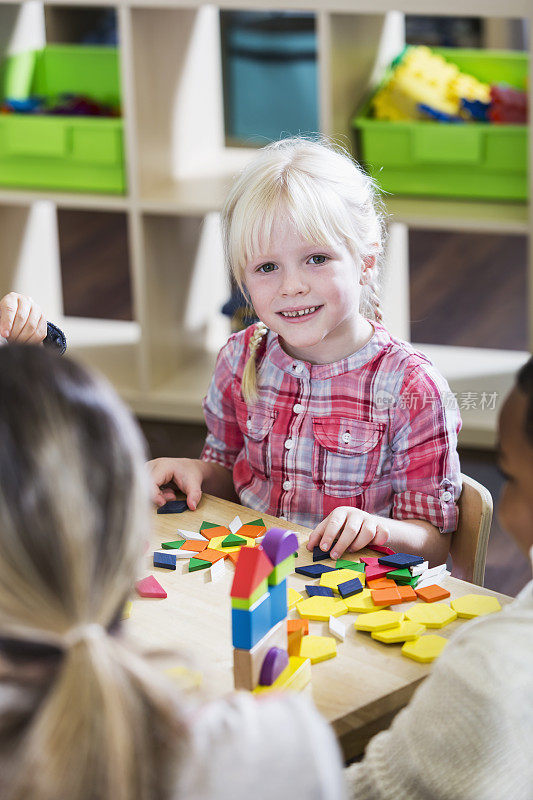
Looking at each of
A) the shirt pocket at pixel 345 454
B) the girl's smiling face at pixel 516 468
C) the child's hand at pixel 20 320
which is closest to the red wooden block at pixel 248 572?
the girl's smiling face at pixel 516 468

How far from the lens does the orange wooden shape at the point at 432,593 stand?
1.18 m

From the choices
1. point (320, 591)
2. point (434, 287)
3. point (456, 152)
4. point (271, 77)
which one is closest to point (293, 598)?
point (320, 591)

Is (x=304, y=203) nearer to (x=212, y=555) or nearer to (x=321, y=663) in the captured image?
(x=212, y=555)

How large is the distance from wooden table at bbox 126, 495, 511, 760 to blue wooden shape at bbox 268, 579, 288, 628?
0.07 m

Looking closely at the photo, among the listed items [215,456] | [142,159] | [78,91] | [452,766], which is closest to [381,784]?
[452,766]

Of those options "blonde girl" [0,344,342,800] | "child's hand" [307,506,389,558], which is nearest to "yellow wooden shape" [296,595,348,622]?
"child's hand" [307,506,389,558]

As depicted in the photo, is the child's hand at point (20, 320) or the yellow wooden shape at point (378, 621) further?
the child's hand at point (20, 320)

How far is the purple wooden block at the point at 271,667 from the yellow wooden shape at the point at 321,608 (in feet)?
0.47

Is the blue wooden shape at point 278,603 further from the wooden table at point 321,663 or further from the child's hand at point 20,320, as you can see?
the child's hand at point 20,320

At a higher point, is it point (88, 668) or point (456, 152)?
point (456, 152)

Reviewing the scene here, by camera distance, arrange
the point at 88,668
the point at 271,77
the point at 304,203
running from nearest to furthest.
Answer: the point at 88,668 → the point at 304,203 → the point at 271,77

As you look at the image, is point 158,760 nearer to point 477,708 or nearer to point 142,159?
point 477,708

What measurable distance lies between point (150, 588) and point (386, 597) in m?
0.26

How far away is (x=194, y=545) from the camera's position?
132 cm
